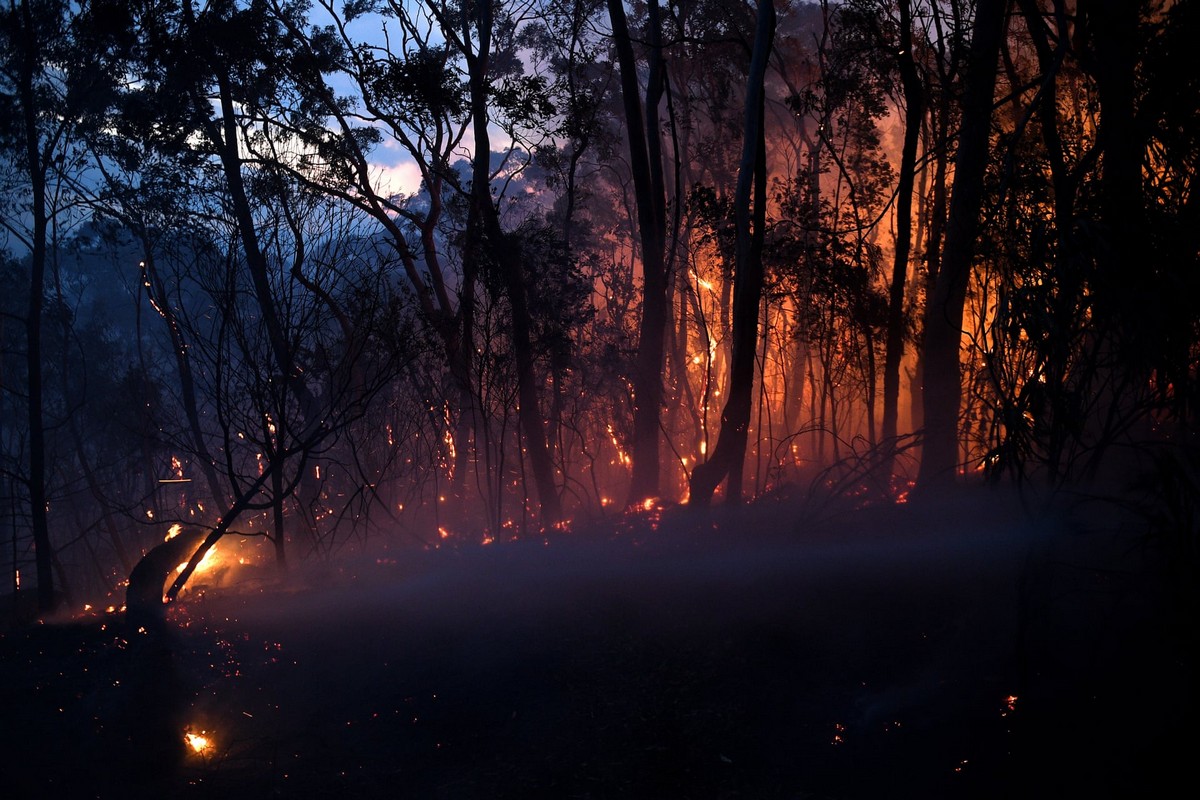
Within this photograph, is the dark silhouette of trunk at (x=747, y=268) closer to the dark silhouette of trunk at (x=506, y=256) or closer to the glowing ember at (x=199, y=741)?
the dark silhouette of trunk at (x=506, y=256)

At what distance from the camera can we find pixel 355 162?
1491cm

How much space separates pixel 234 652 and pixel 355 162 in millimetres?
9710

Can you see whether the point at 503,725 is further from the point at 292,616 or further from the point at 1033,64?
the point at 1033,64

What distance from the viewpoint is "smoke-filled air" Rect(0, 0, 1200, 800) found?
5363 mm

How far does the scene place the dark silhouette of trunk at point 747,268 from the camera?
32.8ft

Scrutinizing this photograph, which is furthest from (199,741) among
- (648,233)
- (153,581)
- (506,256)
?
(648,233)

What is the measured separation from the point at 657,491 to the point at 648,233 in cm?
→ 416

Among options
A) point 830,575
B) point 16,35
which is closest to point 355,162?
point 16,35

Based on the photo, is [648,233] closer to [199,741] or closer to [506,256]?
[506,256]

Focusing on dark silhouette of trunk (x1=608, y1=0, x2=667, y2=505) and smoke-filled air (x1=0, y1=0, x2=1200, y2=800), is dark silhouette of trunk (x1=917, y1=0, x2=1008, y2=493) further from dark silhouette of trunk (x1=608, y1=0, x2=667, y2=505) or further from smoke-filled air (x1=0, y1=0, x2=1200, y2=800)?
dark silhouette of trunk (x1=608, y1=0, x2=667, y2=505)

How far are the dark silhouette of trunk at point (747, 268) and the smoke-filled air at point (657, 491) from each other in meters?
0.05

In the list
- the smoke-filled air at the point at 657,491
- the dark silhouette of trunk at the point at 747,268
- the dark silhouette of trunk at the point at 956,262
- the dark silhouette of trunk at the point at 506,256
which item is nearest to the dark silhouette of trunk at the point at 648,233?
the smoke-filled air at the point at 657,491

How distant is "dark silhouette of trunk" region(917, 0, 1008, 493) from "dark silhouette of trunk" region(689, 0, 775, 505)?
2.14 meters

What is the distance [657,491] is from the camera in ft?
45.9
